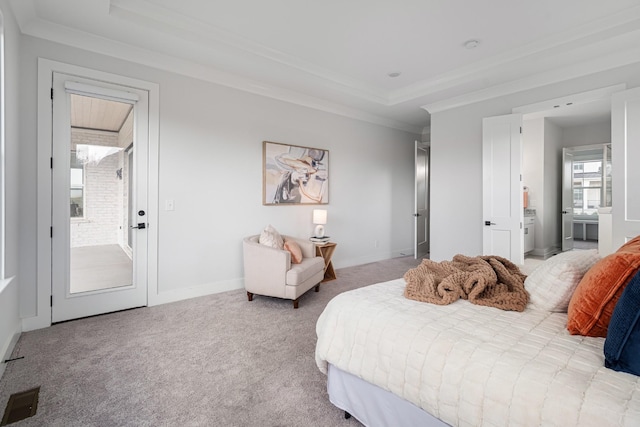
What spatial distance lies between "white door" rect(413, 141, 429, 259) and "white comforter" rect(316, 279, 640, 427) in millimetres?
4332

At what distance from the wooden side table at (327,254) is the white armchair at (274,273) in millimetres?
684

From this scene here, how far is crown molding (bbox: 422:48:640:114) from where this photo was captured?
3.20 meters

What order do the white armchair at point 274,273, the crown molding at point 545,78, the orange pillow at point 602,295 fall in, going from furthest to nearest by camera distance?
the white armchair at point 274,273 → the crown molding at point 545,78 → the orange pillow at point 602,295

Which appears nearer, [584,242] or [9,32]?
[9,32]

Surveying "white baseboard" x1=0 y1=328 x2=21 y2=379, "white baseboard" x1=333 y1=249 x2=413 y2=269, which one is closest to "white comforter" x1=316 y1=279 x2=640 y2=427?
"white baseboard" x1=0 y1=328 x2=21 y2=379

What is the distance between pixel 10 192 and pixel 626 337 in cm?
365

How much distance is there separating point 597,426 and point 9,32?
12.7 feet

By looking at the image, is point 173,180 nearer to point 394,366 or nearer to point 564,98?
point 394,366

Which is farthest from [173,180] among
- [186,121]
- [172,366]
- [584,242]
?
[584,242]

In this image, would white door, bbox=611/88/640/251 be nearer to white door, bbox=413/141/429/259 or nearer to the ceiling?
the ceiling

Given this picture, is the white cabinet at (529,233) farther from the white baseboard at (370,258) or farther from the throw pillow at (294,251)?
the throw pillow at (294,251)

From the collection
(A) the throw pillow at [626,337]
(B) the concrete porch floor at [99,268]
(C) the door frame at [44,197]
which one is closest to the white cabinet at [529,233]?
(A) the throw pillow at [626,337]

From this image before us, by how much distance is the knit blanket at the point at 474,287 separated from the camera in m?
1.68

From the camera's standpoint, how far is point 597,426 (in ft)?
2.87
